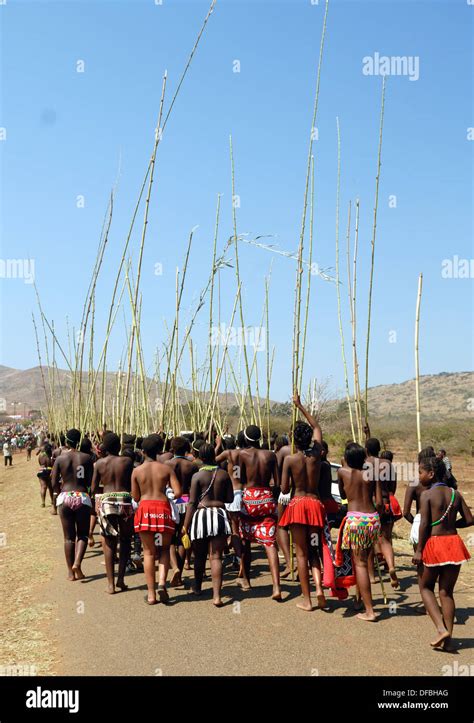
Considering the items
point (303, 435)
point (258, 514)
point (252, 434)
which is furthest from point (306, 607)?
point (252, 434)

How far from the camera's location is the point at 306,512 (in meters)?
Result: 7.06

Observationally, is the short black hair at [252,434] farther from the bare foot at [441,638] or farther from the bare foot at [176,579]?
the bare foot at [441,638]

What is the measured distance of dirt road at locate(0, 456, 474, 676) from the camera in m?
5.40

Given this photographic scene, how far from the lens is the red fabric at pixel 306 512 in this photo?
7.04 m

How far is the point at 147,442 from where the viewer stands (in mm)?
7562

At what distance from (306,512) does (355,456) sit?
877 mm

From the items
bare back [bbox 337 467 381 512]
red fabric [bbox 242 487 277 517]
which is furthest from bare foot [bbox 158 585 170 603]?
bare back [bbox 337 467 381 512]

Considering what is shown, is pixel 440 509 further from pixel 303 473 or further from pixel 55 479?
pixel 55 479

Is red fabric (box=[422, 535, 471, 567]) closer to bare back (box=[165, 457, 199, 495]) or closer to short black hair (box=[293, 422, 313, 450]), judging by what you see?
short black hair (box=[293, 422, 313, 450])

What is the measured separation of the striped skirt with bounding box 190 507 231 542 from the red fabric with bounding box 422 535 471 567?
8.05 feet

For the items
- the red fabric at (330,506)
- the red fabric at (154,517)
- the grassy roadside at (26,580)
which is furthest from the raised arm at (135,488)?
the red fabric at (330,506)
